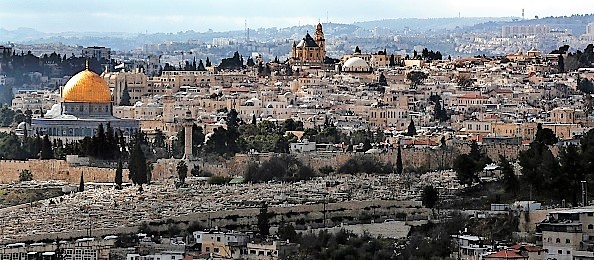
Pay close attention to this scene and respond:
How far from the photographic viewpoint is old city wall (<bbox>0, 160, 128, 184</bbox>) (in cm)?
3776

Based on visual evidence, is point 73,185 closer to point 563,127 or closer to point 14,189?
point 14,189

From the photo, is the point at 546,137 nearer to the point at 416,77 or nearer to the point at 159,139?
the point at 159,139

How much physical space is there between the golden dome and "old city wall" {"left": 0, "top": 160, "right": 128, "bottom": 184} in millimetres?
8339

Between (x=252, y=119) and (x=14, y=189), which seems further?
(x=252, y=119)

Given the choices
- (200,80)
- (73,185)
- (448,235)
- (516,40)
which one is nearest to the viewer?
(448,235)

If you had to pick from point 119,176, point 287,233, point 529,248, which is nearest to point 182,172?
point 119,176

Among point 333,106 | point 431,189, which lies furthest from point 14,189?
point 333,106

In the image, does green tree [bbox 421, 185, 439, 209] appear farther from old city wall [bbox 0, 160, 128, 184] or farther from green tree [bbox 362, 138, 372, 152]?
green tree [bbox 362, 138, 372, 152]

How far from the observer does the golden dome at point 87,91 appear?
1928 inches

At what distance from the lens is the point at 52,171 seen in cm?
3941

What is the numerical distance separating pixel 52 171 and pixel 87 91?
978 cm

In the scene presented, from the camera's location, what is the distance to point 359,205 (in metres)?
30.9

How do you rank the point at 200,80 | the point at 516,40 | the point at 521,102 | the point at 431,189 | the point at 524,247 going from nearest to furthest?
1. the point at 524,247
2. the point at 431,189
3. the point at 521,102
4. the point at 200,80
5. the point at 516,40

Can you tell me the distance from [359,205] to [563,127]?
41.5 ft
